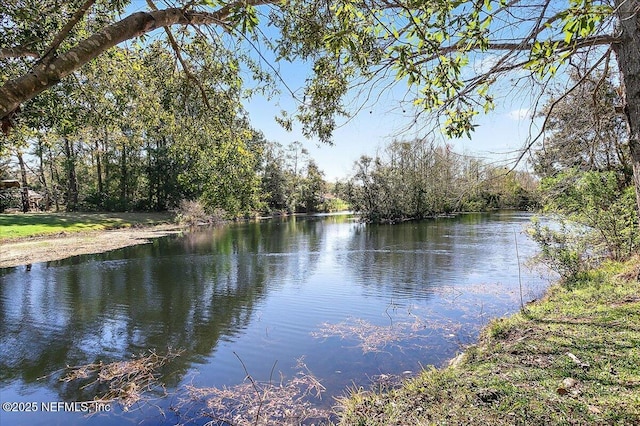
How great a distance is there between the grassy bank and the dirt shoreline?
19.0 metres

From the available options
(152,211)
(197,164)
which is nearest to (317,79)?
(197,164)

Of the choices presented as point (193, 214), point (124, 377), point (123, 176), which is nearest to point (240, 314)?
point (124, 377)

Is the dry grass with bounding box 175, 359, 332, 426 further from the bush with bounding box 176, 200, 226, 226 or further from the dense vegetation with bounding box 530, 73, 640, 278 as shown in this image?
the bush with bounding box 176, 200, 226, 226

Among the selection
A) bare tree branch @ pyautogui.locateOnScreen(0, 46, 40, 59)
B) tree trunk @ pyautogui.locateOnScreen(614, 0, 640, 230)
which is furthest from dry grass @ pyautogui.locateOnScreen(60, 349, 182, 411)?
tree trunk @ pyautogui.locateOnScreen(614, 0, 640, 230)

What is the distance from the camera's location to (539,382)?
3.77 metres

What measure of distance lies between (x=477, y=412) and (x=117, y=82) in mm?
7688

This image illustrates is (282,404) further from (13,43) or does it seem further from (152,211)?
(152,211)

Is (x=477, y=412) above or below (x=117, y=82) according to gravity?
below

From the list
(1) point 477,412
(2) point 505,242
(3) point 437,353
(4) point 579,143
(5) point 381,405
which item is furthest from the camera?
(2) point 505,242

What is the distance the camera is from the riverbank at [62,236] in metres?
18.9

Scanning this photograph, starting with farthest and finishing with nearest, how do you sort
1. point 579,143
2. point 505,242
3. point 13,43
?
point 505,242, point 579,143, point 13,43

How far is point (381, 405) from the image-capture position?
404cm

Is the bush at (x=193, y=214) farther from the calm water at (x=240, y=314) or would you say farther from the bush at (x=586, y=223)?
the bush at (x=586, y=223)

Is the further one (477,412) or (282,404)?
(282,404)
